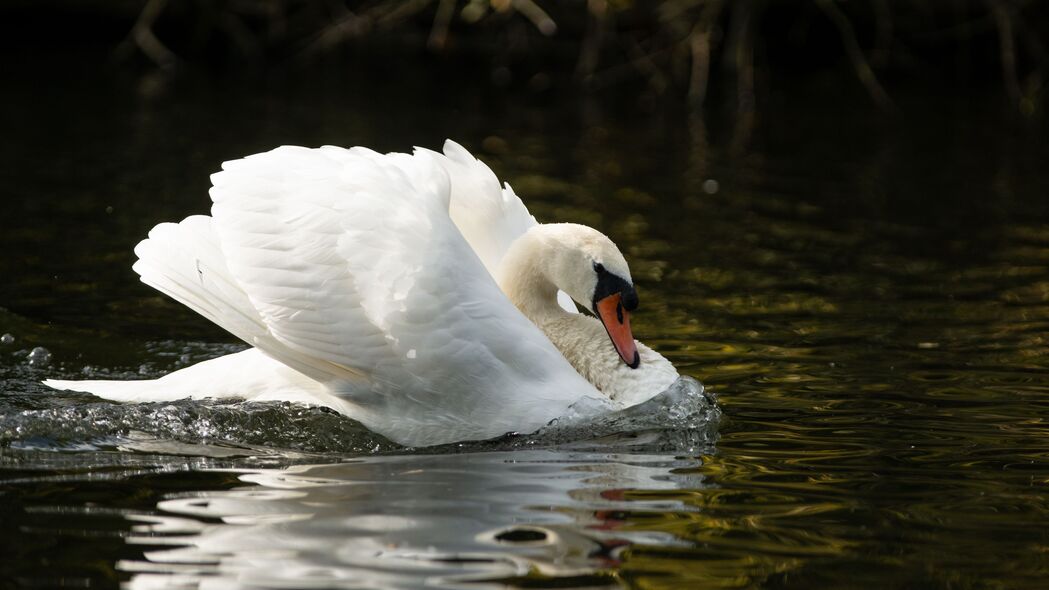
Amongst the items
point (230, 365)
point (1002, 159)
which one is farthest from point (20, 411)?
point (1002, 159)

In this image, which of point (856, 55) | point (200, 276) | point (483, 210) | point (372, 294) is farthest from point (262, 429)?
point (856, 55)

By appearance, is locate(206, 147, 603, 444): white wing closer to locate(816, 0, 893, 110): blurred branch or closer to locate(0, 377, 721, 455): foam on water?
locate(0, 377, 721, 455): foam on water

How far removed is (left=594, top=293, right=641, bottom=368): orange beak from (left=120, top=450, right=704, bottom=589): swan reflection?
0.74 meters

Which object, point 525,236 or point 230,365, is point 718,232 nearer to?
point 525,236

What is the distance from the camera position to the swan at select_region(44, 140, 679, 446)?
18.9ft

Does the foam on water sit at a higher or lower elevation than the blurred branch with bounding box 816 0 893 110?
lower

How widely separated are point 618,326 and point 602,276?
0.23 m

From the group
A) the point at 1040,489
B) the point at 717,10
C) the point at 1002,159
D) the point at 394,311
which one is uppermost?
the point at 717,10

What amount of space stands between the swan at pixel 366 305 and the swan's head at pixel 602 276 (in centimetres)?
1

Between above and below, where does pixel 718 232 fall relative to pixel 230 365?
above

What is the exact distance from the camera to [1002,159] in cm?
1441

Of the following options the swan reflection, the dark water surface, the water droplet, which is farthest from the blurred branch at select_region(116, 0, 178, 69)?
the swan reflection

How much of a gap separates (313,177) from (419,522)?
1.75m

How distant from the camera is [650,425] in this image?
6301 millimetres
